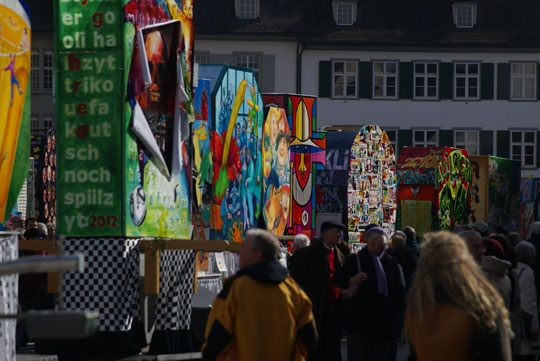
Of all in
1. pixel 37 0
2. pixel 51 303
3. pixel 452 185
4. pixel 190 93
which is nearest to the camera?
pixel 190 93

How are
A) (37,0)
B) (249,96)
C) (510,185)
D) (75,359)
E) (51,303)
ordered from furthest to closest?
(37,0) < (510,185) < (249,96) < (51,303) < (75,359)

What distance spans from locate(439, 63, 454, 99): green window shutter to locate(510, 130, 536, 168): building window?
3343mm

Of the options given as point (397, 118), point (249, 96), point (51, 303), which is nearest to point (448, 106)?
point (397, 118)

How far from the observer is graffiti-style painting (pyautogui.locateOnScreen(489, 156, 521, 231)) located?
3600cm

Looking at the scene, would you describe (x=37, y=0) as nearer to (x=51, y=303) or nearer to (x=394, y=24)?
(x=394, y=24)

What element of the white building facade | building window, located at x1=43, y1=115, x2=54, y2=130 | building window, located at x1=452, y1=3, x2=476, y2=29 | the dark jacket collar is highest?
building window, located at x1=452, y1=3, x2=476, y2=29

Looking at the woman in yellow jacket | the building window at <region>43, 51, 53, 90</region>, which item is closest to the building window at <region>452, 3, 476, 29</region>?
the building window at <region>43, 51, 53, 90</region>

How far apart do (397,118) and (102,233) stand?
4334 centimetres


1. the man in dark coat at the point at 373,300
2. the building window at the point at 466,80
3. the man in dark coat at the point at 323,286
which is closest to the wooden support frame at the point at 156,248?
the man in dark coat at the point at 323,286

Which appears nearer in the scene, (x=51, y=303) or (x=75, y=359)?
(x=75, y=359)

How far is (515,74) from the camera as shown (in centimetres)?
5669

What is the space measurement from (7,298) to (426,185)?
21017 mm

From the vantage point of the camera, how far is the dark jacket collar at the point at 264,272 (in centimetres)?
811

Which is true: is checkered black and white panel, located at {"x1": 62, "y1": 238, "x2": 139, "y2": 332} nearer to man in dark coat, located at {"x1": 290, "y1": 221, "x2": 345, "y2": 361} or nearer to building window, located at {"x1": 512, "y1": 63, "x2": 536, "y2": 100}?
man in dark coat, located at {"x1": 290, "y1": 221, "x2": 345, "y2": 361}
